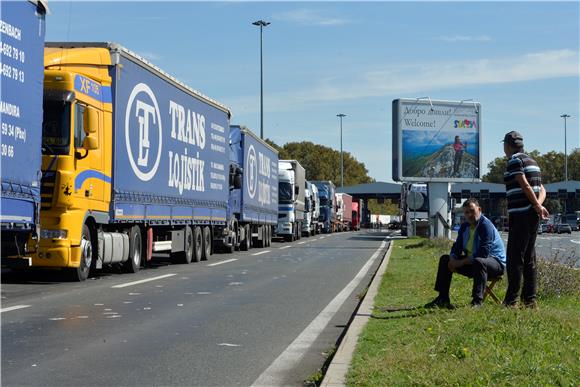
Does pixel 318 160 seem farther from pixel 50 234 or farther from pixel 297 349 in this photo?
pixel 297 349

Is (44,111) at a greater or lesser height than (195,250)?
greater

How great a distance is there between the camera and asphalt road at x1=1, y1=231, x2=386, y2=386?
7.75 m

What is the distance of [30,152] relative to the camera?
13680 millimetres

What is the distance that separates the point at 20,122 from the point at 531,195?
7367 mm

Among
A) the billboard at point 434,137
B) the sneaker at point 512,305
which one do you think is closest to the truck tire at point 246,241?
the billboard at point 434,137

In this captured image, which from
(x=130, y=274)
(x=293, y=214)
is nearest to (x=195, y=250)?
(x=130, y=274)

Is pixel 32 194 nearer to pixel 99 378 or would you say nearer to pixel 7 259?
pixel 7 259

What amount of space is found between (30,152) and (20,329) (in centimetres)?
417

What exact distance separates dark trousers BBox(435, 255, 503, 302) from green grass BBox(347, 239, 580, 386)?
0.27 meters

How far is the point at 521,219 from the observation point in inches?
393

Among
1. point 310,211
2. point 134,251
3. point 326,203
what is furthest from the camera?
point 326,203

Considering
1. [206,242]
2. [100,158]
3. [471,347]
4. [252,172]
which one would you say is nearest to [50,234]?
[100,158]

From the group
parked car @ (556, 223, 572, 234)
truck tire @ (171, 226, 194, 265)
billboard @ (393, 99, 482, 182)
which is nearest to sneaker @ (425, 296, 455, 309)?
truck tire @ (171, 226, 194, 265)

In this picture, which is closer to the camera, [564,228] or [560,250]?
[560,250]
